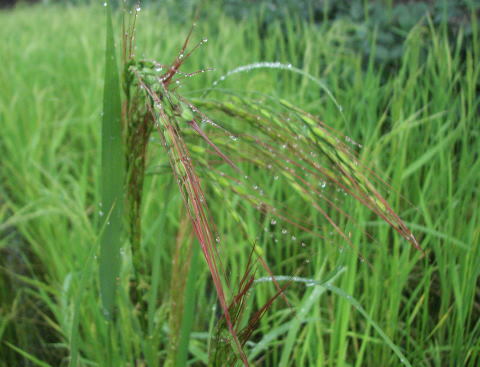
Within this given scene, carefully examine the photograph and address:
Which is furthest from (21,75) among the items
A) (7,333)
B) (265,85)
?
(7,333)

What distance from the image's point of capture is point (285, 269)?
45.3 inches

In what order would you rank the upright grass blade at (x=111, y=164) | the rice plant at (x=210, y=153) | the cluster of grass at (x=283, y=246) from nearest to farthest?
the rice plant at (x=210, y=153) < the upright grass blade at (x=111, y=164) < the cluster of grass at (x=283, y=246)

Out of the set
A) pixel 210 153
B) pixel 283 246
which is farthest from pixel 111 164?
pixel 283 246

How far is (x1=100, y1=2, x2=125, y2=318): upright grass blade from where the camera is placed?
24.7 inches

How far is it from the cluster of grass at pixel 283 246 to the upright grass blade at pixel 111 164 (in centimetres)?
4

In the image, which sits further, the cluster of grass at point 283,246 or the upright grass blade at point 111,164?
the cluster of grass at point 283,246

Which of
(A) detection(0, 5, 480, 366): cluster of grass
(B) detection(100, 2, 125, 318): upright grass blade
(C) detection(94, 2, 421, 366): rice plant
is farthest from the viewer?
(A) detection(0, 5, 480, 366): cluster of grass

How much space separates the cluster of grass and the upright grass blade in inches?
1.8

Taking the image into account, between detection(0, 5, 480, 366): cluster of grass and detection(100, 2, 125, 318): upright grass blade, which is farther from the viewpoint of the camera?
detection(0, 5, 480, 366): cluster of grass

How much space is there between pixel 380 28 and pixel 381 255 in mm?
1143

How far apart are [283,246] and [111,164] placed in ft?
2.27

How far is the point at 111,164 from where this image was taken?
25.1 inches

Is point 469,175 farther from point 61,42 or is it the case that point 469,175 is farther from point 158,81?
point 61,42

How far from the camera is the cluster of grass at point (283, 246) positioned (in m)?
0.83
